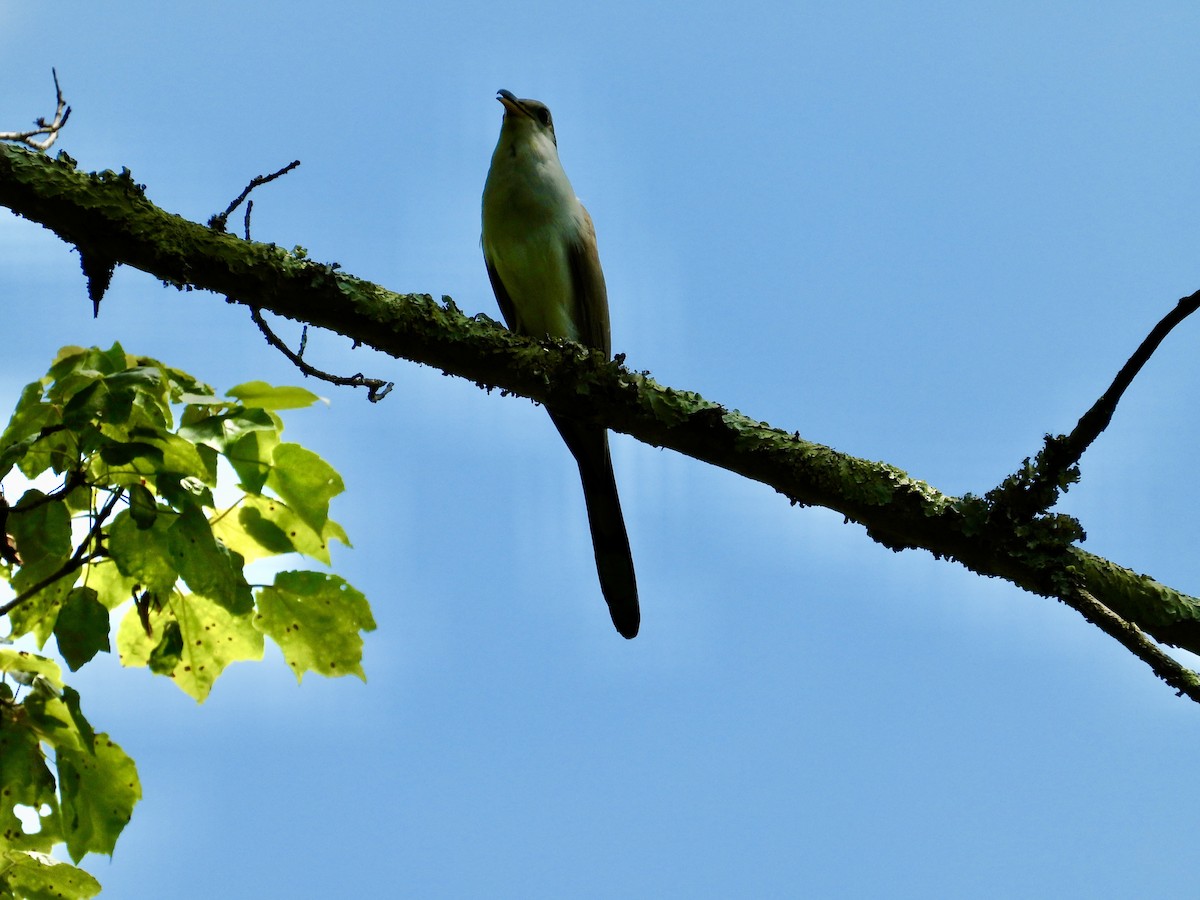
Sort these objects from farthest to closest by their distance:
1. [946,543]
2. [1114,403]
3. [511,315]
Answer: [511,315] < [946,543] < [1114,403]

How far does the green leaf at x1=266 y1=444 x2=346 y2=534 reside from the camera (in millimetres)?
2100

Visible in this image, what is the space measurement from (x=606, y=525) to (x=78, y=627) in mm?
2715

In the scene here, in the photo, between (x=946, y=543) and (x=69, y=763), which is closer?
(x=69, y=763)

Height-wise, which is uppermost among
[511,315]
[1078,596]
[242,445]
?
[511,315]

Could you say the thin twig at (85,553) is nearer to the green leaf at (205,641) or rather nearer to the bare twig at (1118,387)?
the green leaf at (205,641)

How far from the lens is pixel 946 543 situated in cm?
281

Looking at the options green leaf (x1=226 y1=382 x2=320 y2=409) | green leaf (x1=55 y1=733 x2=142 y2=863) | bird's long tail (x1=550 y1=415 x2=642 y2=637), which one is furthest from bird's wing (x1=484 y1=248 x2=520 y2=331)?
green leaf (x1=55 y1=733 x2=142 y2=863)

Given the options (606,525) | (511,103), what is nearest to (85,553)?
(606,525)

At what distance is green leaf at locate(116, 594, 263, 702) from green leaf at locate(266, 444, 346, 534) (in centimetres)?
25

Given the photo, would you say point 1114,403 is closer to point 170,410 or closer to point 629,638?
point 170,410

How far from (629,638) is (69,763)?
255cm

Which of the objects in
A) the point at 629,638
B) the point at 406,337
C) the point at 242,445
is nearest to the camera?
the point at 242,445

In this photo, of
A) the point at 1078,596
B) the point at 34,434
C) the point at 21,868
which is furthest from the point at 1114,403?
the point at 21,868

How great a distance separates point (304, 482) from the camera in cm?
210
